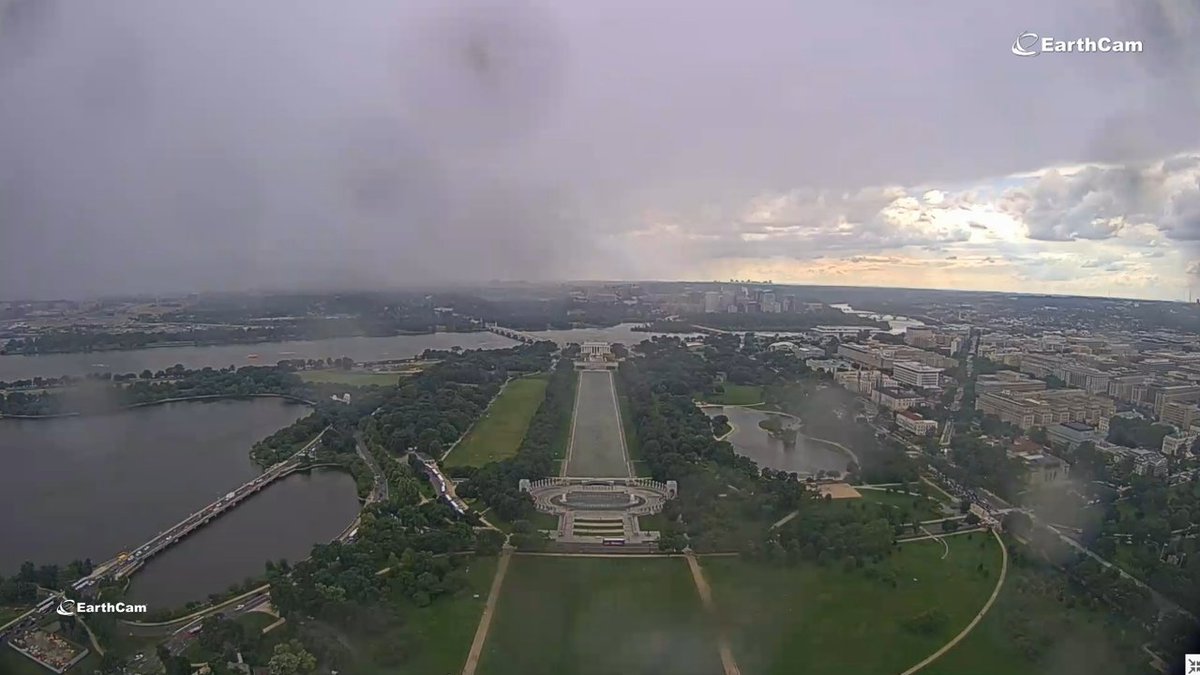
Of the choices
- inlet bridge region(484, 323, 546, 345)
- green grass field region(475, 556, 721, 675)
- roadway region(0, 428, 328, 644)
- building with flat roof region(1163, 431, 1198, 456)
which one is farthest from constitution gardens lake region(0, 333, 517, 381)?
building with flat roof region(1163, 431, 1198, 456)

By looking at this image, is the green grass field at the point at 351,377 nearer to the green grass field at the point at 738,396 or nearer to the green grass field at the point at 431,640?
the green grass field at the point at 738,396

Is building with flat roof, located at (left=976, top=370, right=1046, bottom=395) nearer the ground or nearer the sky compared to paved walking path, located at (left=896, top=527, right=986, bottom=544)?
nearer the sky

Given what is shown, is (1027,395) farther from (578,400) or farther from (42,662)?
(42,662)

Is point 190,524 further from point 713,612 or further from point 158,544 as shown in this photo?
point 713,612

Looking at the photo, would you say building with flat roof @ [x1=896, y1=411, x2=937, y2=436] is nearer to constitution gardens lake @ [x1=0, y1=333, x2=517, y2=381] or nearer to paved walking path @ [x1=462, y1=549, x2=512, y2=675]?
paved walking path @ [x1=462, y1=549, x2=512, y2=675]

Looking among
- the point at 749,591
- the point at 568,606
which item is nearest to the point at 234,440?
the point at 568,606
